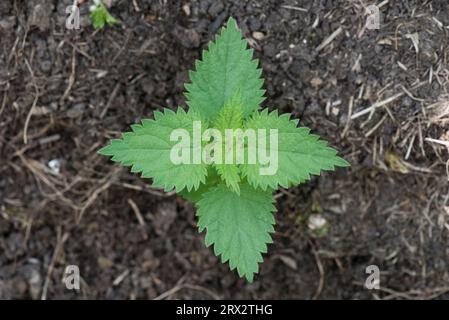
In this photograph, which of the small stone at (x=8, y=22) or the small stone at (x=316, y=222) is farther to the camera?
the small stone at (x=316, y=222)

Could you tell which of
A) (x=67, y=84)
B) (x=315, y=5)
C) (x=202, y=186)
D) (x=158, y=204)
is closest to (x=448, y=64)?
(x=315, y=5)

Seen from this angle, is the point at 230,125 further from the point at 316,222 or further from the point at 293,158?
the point at 316,222

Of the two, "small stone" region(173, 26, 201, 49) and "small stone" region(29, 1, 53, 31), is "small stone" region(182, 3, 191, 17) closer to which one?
"small stone" region(173, 26, 201, 49)

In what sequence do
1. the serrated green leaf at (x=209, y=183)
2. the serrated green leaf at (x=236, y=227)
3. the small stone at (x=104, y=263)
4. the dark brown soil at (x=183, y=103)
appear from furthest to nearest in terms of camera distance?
the small stone at (x=104, y=263), the dark brown soil at (x=183, y=103), the serrated green leaf at (x=209, y=183), the serrated green leaf at (x=236, y=227)

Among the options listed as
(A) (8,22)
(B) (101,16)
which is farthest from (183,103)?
(A) (8,22)

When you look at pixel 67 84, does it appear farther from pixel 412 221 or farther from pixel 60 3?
pixel 412 221

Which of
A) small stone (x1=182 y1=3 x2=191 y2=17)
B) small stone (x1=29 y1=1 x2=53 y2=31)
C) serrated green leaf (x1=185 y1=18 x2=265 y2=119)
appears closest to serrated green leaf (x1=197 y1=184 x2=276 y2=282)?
serrated green leaf (x1=185 y1=18 x2=265 y2=119)

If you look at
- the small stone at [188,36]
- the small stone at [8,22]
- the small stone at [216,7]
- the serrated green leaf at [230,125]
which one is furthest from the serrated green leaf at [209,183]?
the small stone at [8,22]

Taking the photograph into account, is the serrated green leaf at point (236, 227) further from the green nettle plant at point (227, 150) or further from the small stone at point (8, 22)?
the small stone at point (8, 22)
